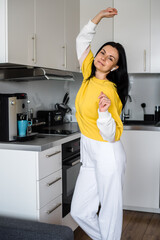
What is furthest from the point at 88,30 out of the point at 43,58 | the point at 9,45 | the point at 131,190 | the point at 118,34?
the point at 131,190

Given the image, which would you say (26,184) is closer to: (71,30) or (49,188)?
(49,188)

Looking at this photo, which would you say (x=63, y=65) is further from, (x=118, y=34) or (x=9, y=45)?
(x=9, y=45)

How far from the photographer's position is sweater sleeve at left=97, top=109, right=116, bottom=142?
1.86 meters

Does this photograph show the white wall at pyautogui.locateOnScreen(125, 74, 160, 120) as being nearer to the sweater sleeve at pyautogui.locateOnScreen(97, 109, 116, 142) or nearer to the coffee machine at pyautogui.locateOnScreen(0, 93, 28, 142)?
the coffee machine at pyautogui.locateOnScreen(0, 93, 28, 142)

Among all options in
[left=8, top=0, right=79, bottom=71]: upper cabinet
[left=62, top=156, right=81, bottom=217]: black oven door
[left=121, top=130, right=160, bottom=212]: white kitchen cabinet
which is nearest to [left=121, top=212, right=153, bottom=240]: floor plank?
[left=121, top=130, right=160, bottom=212]: white kitchen cabinet

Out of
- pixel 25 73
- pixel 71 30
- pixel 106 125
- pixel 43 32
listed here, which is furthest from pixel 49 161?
pixel 71 30

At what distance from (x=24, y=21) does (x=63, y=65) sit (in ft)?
2.90

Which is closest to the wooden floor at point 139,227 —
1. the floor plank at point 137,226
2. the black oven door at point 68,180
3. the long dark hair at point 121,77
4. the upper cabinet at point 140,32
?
the floor plank at point 137,226

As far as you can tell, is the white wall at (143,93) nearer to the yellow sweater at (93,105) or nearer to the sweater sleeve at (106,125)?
the yellow sweater at (93,105)

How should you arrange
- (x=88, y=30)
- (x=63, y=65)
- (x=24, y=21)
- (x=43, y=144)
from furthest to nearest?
(x=63, y=65) < (x=24, y=21) < (x=43, y=144) < (x=88, y=30)

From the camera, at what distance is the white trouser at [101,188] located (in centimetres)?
213

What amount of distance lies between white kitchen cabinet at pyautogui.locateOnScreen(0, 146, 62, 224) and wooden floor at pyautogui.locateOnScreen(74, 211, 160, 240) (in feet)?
2.54

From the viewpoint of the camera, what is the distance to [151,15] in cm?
364

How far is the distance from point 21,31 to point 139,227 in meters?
2.07
